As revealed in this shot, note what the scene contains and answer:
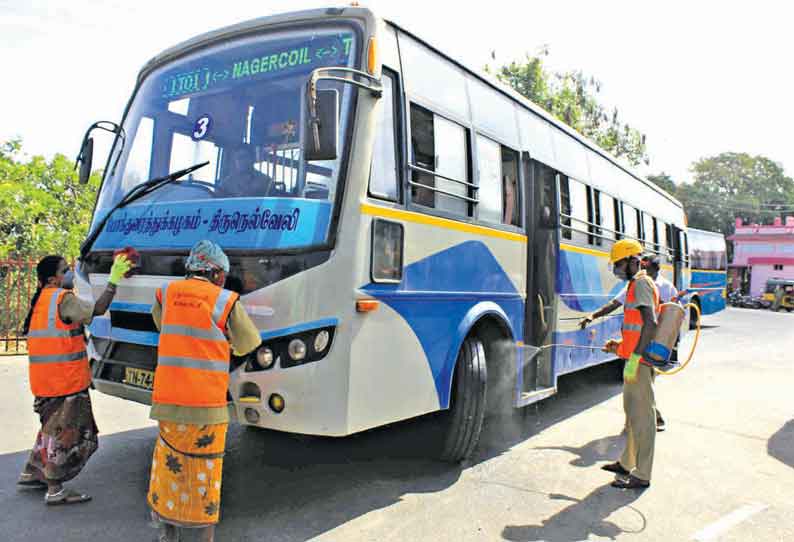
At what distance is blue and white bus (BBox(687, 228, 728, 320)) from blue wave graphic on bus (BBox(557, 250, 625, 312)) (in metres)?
13.5

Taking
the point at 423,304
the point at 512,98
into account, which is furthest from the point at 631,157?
the point at 423,304

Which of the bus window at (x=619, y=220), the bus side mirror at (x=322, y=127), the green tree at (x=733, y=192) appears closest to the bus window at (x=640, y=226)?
the bus window at (x=619, y=220)

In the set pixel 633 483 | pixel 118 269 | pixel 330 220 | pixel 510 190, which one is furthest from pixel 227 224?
pixel 633 483

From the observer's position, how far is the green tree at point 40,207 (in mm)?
16891

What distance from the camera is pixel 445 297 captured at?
16.0 feet

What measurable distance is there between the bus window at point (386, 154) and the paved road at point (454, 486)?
2069mm

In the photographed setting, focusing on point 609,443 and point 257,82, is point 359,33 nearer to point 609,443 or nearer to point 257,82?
point 257,82

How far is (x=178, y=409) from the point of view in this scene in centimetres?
336

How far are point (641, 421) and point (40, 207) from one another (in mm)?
16758

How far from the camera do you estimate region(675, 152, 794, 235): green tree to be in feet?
213

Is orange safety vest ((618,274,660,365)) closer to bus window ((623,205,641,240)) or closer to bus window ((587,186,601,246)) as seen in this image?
bus window ((587,186,601,246))

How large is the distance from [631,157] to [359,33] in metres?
36.8

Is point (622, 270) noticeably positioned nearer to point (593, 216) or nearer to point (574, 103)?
point (593, 216)

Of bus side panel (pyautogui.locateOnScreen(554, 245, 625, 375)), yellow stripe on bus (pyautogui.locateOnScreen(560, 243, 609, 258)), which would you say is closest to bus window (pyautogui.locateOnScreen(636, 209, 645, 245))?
bus side panel (pyautogui.locateOnScreen(554, 245, 625, 375))
